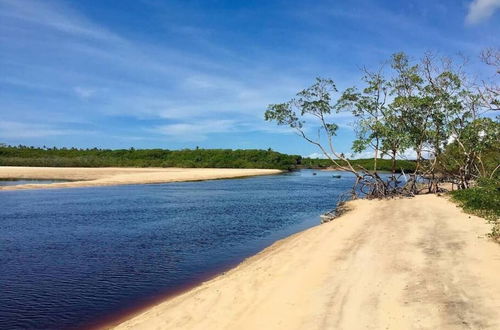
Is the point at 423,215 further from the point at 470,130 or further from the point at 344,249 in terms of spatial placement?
the point at 470,130

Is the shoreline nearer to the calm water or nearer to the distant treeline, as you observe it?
the calm water

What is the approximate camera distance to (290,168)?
16788 centimetres

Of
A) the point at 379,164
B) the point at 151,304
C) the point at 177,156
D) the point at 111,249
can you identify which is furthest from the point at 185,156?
the point at 151,304

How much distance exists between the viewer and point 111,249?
21.4 metres

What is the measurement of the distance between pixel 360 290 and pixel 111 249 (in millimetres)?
14645

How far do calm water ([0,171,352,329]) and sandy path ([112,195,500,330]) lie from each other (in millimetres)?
2788

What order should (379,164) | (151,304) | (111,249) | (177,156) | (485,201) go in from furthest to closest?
(177,156)
(379,164)
(485,201)
(111,249)
(151,304)

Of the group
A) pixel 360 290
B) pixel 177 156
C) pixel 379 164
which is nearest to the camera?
pixel 360 290

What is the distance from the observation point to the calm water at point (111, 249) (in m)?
→ 13.6

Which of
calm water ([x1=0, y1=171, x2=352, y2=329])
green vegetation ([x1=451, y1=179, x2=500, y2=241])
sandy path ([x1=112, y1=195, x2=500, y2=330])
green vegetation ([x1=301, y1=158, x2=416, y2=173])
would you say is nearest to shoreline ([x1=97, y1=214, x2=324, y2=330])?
calm water ([x1=0, y1=171, x2=352, y2=329])

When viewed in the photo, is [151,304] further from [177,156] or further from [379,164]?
[379,164]

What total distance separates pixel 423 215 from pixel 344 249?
387 inches

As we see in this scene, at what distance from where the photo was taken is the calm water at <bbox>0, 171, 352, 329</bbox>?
44.6ft

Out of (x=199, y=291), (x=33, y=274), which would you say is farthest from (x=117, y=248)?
(x=199, y=291)
